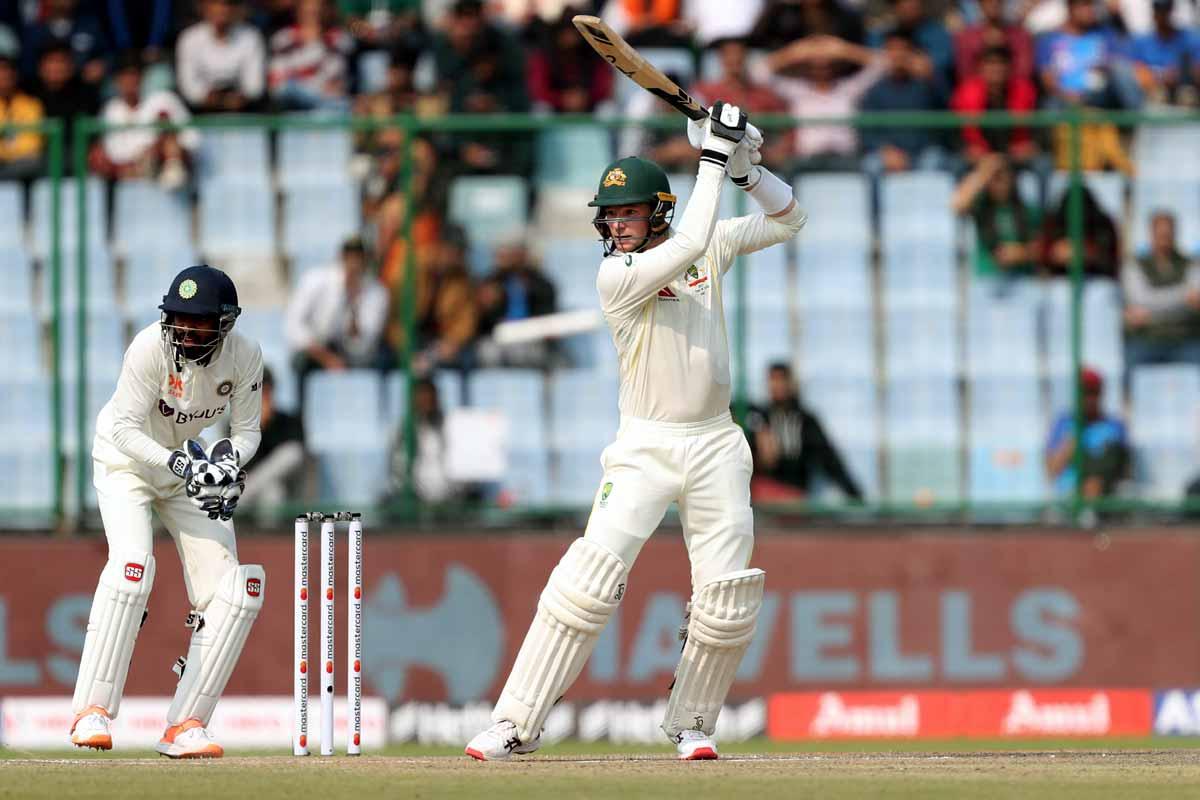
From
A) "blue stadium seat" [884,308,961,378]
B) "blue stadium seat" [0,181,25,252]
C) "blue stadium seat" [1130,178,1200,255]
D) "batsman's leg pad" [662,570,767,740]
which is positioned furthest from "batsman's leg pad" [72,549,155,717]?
"blue stadium seat" [1130,178,1200,255]

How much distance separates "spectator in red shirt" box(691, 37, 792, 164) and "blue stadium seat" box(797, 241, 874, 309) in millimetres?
1236

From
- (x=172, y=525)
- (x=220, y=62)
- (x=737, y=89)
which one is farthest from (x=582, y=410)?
(x=172, y=525)

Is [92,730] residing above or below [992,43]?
below

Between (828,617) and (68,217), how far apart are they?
4544 mm

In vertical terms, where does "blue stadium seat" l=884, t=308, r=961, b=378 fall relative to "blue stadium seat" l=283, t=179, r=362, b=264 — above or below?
below

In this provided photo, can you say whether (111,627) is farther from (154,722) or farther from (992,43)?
(992,43)

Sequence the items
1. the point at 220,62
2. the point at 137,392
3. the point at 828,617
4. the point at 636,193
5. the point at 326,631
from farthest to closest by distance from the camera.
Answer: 1. the point at 220,62
2. the point at 828,617
3. the point at 137,392
4. the point at 326,631
5. the point at 636,193

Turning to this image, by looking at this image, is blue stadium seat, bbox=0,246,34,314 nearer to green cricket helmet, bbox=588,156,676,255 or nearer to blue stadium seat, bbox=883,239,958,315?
blue stadium seat, bbox=883,239,958,315

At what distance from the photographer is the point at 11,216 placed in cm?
1177

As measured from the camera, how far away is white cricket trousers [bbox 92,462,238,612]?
25.4 feet

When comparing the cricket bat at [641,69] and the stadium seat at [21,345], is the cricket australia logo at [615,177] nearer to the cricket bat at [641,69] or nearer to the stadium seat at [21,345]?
the cricket bat at [641,69]

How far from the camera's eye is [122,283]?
38.1 ft

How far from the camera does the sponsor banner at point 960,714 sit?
35.9 feet

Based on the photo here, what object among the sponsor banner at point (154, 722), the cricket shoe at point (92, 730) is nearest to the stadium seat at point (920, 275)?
the sponsor banner at point (154, 722)
